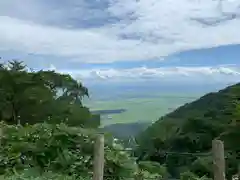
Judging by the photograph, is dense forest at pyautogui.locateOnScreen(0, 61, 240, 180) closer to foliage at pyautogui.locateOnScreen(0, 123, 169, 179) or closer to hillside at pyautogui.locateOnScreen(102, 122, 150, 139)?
foliage at pyautogui.locateOnScreen(0, 123, 169, 179)

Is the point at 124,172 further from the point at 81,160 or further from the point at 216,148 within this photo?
the point at 216,148

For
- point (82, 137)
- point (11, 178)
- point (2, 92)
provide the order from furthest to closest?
point (2, 92) → point (82, 137) → point (11, 178)

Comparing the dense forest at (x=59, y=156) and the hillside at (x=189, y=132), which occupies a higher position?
the dense forest at (x=59, y=156)

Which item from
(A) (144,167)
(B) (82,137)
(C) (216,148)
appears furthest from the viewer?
(A) (144,167)

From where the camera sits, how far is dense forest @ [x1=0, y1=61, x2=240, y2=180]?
5555 mm

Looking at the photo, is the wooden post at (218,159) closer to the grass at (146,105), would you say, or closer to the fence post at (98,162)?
the fence post at (98,162)

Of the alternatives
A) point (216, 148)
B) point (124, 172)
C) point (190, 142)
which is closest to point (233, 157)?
point (124, 172)

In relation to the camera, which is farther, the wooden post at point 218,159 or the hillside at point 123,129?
the hillside at point 123,129

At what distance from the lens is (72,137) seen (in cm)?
582

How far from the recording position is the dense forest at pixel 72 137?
5555mm

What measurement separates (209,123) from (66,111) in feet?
19.2

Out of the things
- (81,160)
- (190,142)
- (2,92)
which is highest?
(2,92)

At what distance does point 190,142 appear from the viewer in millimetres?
17266

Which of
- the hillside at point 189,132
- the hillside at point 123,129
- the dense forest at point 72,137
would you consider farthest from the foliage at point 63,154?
the hillside at point 189,132
